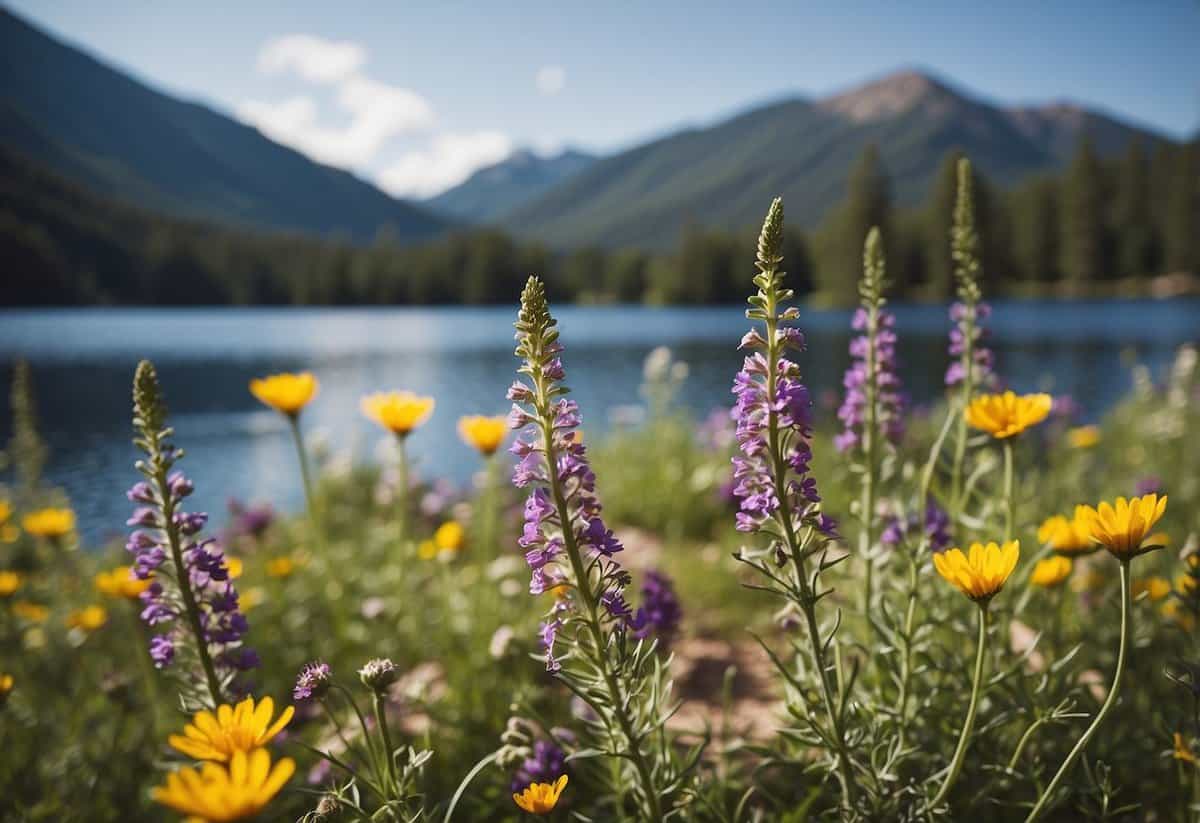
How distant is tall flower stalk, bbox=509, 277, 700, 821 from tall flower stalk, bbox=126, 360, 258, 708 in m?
0.98

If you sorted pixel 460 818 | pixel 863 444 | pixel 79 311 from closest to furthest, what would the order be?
pixel 863 444 < pixel 460 818 < pixel 79 311

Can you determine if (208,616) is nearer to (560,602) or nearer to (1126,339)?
(560,602)

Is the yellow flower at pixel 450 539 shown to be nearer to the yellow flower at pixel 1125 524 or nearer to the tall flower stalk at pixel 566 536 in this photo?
the tall flower stalk at pixel 566 536

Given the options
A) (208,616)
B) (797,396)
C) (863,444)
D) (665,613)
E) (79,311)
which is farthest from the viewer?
(79,311)

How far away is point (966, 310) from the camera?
2830mm

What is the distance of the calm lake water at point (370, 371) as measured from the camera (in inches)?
649

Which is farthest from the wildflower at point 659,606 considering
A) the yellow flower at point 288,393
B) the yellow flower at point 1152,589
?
the yellow flower at point 1152,589

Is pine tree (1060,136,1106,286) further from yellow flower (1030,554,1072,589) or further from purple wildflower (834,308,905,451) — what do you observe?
purple wildflower (834,308,905,451)

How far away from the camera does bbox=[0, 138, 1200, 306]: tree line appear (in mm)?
78188

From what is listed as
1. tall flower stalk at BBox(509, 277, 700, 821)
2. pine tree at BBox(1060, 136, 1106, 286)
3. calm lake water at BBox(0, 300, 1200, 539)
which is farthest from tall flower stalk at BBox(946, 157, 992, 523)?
Answer: pine tree at BBox(1060, 136, 1106, 286)

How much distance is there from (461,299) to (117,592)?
4207 inches

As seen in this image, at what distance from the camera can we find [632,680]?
1755mm

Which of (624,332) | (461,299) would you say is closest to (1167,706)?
(624,332)

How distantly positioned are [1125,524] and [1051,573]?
1.21 metres
